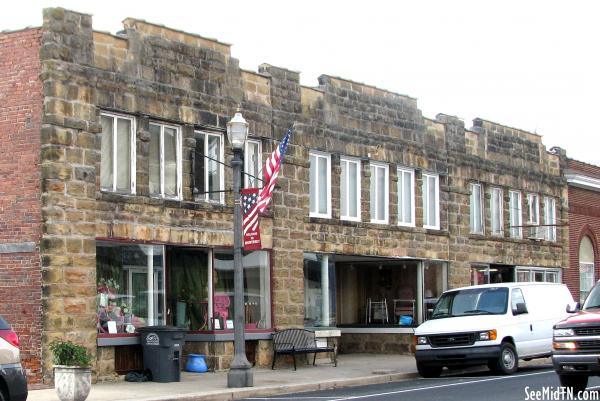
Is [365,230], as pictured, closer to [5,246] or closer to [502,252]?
[502,252]

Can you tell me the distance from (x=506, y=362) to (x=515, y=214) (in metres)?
13.1

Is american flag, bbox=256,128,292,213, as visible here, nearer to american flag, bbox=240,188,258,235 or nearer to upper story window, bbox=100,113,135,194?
american flag, bbox=240,188,258,235

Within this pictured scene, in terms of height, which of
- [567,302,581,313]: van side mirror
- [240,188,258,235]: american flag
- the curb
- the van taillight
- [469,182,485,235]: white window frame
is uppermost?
[469,182,485,235]: white window frame

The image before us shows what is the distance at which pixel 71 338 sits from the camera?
19.3m

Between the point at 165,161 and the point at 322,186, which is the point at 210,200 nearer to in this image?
the point at 165,161

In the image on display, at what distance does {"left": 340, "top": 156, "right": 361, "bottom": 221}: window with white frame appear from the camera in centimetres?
2675

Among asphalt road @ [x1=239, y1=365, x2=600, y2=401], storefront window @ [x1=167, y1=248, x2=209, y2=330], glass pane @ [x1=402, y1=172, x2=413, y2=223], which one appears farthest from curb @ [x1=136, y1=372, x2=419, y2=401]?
glass pane @ [x1=402, y1=172, x2=413, y2=223]

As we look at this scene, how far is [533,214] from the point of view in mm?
35000

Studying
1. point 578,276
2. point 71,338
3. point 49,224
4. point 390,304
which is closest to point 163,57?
point 49,224

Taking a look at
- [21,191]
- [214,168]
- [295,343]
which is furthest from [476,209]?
[21,191]

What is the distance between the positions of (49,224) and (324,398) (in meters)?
5.99

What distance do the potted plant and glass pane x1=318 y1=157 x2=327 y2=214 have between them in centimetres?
1044

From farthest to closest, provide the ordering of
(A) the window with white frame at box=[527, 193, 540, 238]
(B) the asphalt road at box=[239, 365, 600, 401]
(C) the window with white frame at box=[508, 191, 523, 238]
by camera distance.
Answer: (A) the window with white frame at box=[527, 193, 540, 238] → (C) the window with white frame at box=[508, 191, 523, 238] → (B) the asphalt road at box=[239, 365, 600, 401]

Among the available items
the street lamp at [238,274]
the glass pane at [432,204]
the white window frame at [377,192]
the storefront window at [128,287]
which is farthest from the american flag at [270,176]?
the glass pane at [432,204]
